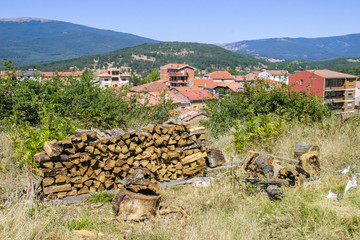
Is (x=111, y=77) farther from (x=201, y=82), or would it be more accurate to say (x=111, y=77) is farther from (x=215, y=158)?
(x=215, y=158)

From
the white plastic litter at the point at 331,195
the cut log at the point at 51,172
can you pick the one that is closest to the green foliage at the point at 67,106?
the cut log at the point at 51,172

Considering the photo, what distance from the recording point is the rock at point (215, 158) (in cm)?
591

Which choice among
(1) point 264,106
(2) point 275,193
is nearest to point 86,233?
(2) point 275,193

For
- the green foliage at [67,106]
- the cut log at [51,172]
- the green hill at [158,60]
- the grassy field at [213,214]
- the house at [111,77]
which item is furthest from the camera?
the green hill at [158,60]

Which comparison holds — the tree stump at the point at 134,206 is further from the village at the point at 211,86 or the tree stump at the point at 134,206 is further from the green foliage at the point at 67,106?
the village at the point at 211,86

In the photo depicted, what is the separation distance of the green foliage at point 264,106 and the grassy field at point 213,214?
3.29 metres

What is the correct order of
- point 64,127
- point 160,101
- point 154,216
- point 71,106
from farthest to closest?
Answer: 1. point 160,101
2. point 71,106
3. point 64,127
4. point 154,216

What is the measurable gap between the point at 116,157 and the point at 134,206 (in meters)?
1.49

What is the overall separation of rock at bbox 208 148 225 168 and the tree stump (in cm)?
209

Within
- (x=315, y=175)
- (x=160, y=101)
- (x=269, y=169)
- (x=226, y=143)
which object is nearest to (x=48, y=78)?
(x=160, y=101)

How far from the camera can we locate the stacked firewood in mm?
4684

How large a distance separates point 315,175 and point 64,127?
15.3ft

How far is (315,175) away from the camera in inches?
189

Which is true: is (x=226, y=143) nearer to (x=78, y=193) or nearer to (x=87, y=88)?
(x=78, y=193)
